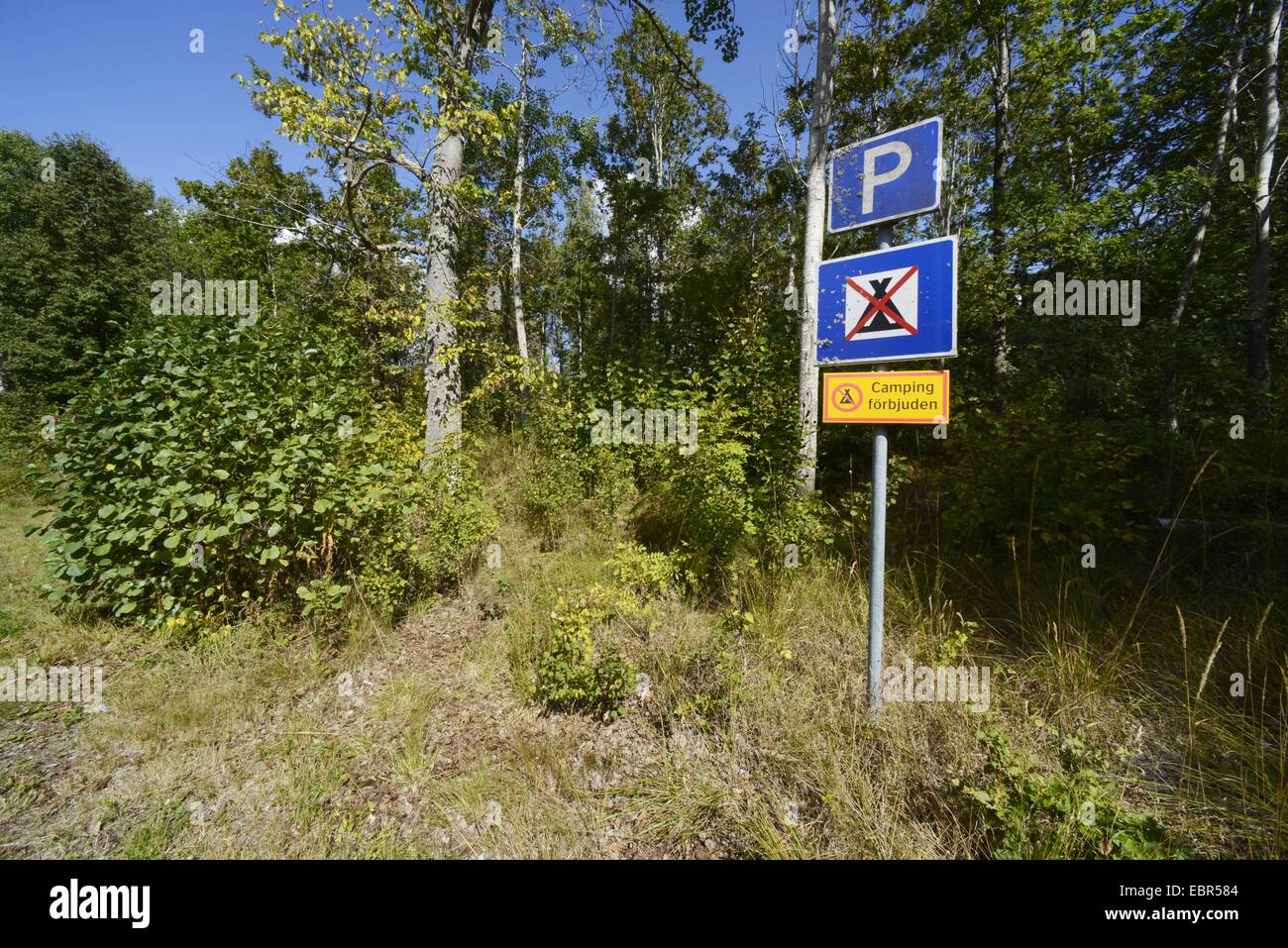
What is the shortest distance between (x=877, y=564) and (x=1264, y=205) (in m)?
11.7

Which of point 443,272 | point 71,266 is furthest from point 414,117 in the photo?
point 71,266

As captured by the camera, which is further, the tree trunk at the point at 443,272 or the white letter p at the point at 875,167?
the tree trunk at the point at 443,272

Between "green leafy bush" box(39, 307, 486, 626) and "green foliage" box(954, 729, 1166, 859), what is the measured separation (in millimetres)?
4071

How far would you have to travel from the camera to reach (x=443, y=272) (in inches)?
227

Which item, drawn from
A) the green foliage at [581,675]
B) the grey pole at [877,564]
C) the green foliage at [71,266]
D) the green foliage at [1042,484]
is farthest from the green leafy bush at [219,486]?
the green foliage at [71,266]

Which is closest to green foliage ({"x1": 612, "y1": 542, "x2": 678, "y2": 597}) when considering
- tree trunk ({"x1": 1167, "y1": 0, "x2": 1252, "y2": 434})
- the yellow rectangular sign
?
the yellow rectangular sign

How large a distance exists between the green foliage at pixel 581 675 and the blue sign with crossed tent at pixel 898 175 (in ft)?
9.40

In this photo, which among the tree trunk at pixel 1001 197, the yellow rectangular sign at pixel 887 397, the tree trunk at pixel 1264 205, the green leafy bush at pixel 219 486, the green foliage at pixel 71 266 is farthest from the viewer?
the green foliage at pixel 71 266

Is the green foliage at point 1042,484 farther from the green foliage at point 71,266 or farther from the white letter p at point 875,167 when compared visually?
the green foliage at point 71,266

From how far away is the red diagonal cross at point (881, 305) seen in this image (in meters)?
2.11

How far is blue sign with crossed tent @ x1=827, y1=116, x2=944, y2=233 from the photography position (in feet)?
6.98

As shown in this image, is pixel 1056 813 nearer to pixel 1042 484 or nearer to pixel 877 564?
pixel 877 564

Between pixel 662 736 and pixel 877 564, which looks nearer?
pixel 877 564

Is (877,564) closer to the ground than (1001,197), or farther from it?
closer to the ground
